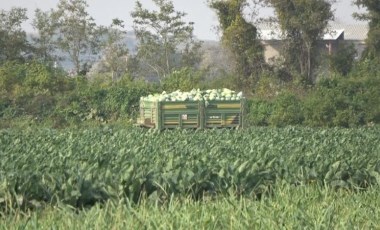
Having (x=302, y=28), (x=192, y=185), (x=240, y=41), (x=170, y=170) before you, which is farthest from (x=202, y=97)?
(x=302, y=28)

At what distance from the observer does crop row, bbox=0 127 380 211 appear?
267 inches

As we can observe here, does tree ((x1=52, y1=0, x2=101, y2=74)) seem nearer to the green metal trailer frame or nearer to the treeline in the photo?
the treeline

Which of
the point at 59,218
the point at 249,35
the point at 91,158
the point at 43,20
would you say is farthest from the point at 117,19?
the point at 59,218

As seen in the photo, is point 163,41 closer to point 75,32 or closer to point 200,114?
point 75,32

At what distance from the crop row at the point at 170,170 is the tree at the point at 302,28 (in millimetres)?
18194

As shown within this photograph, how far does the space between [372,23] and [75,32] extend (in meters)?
14.3

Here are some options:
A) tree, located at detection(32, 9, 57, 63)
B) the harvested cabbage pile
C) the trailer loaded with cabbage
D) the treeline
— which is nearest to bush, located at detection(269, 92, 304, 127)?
the treeline

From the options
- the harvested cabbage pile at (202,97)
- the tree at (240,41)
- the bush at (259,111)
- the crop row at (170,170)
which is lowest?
the bush at (259,111)

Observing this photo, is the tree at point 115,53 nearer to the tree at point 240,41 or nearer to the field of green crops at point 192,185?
the tree at point 240,41

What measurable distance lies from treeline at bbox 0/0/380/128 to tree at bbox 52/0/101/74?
1.9 inches

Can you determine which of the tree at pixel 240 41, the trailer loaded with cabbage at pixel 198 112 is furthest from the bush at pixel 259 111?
the trailer loaded with cabbage at pixel 198 112

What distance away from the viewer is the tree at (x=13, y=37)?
100ft

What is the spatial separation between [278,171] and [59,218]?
3.08 metres

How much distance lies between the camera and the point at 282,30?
94.8 feet
